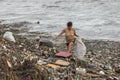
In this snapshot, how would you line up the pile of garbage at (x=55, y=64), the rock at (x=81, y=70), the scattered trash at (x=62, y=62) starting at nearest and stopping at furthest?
the pile of garbage at (x=55, y=64), the rock at (x=81, y=70), the scattered trash at (x=62, y=62)

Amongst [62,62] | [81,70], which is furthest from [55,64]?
[81,70]

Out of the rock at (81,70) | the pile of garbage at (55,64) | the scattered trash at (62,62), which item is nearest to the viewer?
the pile of garbage at (55,64)

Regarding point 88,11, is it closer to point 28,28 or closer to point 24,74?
point 28,28

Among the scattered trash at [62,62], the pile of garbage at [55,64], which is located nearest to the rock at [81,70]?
the pile of garbage at [55,64]

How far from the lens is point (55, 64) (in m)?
11.3

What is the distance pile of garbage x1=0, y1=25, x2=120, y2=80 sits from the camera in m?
8.55

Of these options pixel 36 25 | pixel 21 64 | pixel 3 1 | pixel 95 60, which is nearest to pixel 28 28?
pixel 36 25

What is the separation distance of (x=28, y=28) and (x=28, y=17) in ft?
16.8

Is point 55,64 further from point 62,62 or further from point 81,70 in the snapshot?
point 81,70

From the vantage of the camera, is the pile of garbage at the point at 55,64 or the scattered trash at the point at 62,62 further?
the scattered trash at the point at 62,62

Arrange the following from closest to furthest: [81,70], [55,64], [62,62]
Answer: [81,70], [55,64], [62,62]

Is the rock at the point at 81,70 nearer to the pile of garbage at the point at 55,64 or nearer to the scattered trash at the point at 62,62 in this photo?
the pile of garbage at the point at 55,64

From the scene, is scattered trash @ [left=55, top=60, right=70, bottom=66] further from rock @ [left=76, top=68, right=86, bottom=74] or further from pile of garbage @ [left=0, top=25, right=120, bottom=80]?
rock @ [left=76, top=68, right=86, bottom=74]

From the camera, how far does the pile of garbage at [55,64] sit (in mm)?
8547
